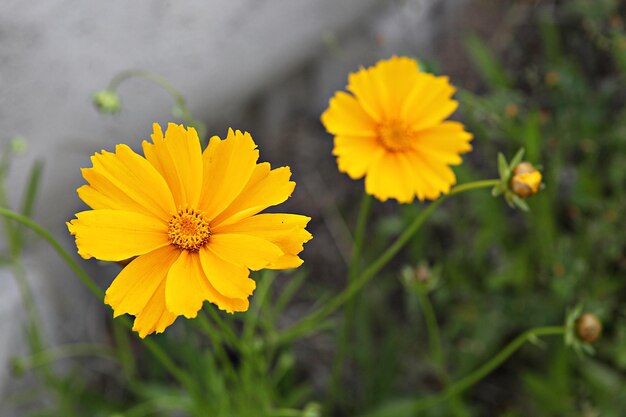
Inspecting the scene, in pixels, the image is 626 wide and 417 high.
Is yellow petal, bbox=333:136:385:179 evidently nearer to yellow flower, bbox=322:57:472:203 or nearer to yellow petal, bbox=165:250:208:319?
yellow flower, bbox=322:57:472:203

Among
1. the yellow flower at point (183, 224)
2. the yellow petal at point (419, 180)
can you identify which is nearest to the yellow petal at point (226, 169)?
the yellow flower at point (183, 224)

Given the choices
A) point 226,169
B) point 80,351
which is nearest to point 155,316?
point 226,169

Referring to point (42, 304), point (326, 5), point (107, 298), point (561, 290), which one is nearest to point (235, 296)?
point (107, 298)

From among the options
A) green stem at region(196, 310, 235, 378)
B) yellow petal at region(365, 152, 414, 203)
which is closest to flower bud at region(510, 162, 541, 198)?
yellow petal at region(365, 152, 414, 203)

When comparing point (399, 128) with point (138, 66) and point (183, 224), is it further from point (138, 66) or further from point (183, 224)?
point (138, 66)

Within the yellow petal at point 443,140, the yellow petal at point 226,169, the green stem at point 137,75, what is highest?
the green stem at point 137,75

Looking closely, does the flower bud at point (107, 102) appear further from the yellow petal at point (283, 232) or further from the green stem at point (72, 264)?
the yellow petal at point (283, 232)
